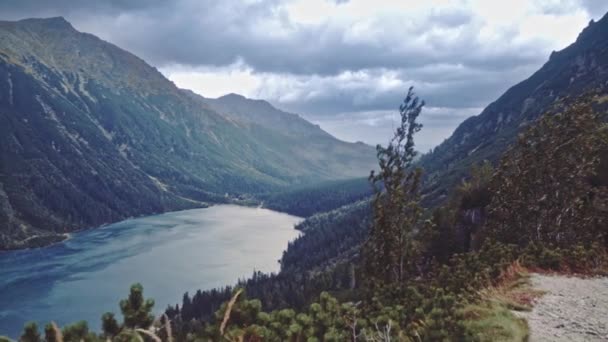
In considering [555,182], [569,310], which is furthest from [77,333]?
[555,182]

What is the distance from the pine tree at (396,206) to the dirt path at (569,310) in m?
9.20

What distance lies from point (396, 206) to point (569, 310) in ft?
42.9

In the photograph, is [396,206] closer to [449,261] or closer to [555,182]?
[449,261]

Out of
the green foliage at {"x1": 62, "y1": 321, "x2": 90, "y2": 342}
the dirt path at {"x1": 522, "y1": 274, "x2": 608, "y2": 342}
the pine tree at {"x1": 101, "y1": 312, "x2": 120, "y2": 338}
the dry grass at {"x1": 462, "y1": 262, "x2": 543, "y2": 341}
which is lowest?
the dirt path at {"x1": 522, "y1": 274, "x2": 608, "y2": 342}

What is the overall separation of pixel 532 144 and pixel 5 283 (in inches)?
8399

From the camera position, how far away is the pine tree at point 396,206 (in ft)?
87.4

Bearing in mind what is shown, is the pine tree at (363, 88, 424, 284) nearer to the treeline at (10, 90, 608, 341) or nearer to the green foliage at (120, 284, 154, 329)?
the treeline at (10, 90, 608, 341)

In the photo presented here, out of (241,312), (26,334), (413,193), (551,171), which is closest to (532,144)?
(551,171)

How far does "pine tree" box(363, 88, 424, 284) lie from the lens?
87.4ft

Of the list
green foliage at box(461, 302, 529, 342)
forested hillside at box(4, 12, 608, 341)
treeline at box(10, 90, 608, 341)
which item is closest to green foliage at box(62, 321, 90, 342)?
forested hillside at box(4, 12, 608, 341)

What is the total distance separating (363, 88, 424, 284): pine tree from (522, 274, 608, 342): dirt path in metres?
9.20

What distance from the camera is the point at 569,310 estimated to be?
15570 mm

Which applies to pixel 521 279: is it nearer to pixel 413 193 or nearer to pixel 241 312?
pixel 413 193

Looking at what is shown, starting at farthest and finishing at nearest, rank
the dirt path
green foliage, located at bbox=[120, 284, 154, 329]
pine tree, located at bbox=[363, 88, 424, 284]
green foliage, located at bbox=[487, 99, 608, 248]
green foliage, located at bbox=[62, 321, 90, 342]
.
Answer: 1. green foliage, located at bbox=[487, 99, 608, 248]
2. pine tree, located at bbox=[363, 88, 424, 284]
3. the dirt path
4. green foliage, located at bbox=[120, 284, 154, 329]
5. green foliage, located at bbox=[62, 321, 90, 342]
